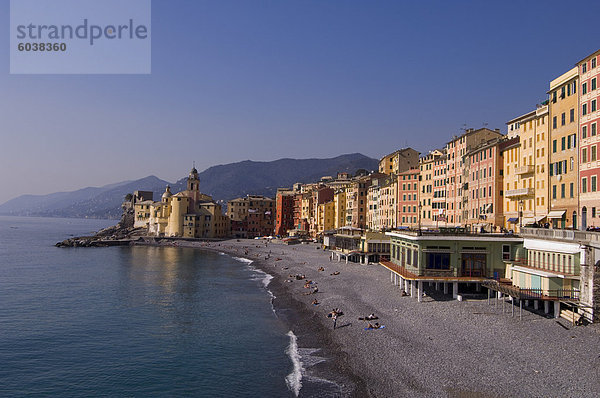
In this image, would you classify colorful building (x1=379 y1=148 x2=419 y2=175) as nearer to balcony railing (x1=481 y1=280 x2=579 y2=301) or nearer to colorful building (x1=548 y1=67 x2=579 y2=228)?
colorful building (x1=548 y1=67 x2=579 y2=228)

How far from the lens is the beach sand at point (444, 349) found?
1078 inches

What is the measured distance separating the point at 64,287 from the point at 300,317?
39.3 meters

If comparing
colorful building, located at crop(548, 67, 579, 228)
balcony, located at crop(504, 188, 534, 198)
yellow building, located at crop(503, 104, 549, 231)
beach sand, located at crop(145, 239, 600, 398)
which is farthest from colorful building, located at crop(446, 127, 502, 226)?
beach sand, located at crop(145, 239, 600, 398)

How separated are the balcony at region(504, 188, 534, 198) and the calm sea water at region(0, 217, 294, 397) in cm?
3003

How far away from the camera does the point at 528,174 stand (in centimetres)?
5456

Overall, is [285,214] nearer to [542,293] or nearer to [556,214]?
[556,214]

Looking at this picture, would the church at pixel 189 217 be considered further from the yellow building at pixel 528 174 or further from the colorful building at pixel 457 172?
the yellow building at pixel 528 174

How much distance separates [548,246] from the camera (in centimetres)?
3856

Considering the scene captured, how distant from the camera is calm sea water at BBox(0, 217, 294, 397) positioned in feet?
108

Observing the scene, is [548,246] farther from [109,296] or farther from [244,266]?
[244,266]

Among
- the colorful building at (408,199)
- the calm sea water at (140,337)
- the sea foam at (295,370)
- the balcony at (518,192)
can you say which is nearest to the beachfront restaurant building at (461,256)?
the balcony at (518,192)

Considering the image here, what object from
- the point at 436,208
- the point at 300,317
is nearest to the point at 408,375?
the point at 300,317

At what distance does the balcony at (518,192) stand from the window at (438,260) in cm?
1551

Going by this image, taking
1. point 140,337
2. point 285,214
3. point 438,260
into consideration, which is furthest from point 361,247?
Answer: point 285,214
